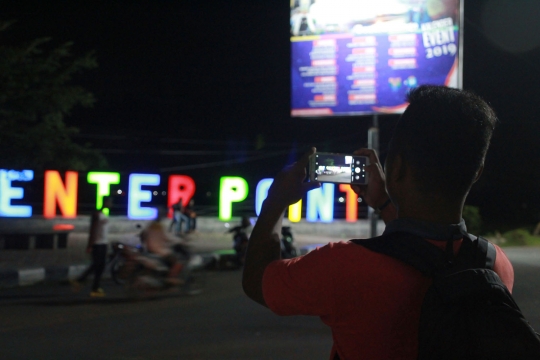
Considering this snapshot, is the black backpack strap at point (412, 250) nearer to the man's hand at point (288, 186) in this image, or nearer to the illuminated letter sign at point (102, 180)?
the man's hand at point (288, 186)

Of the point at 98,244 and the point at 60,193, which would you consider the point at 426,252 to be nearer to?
the point at 98,244

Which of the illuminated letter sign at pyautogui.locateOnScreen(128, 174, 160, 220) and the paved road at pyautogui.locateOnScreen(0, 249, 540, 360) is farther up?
the illuminated letter sign at pyautogui.locateOnScreen(128, 174, 160, 220)

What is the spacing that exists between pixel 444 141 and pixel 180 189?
22.0 m

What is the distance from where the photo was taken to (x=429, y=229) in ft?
5.27

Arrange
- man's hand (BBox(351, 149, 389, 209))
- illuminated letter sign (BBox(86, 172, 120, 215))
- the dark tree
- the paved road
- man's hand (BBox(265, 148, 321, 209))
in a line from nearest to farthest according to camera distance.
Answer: man's hand (BBox(265, 148, 321, 209))
man's hand (BBox(351, 149, 389, 209))
the paved road
the dark tree
illuminated letter sign (BBox(86, 172, 120, 215))

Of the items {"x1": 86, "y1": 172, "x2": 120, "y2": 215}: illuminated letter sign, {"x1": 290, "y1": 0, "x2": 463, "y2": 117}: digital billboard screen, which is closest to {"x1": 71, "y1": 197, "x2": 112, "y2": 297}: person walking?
{"x1": 290, "y1": 0, "x2": 463, "y2": 117}: digital billboard screen

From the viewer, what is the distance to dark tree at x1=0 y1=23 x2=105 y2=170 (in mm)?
14133

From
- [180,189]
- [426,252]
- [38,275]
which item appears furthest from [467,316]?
[180,189]

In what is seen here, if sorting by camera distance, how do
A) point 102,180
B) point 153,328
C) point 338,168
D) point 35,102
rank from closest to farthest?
point 338,168, point 153,328, point 35,102, point 102,180

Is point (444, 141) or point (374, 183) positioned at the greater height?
point (444, 141)

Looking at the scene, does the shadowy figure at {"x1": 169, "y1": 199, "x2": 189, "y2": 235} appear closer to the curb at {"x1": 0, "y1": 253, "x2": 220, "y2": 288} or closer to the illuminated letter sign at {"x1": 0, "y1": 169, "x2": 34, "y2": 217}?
the illuminated letter sign at {"x1": 0, "y1": 169, "x2": 34, "y2": 217}

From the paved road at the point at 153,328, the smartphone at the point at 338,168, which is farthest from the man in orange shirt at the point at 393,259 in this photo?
the paved road at the point at 153,328

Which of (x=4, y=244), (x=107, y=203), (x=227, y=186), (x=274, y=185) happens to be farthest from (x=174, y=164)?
(x=274, y=185)

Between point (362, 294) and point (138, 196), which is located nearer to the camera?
point (362, 294)
